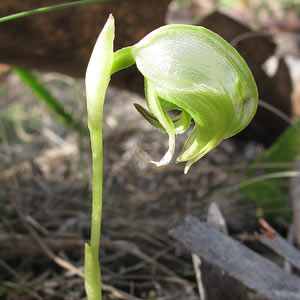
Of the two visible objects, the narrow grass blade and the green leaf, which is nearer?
the green leaf

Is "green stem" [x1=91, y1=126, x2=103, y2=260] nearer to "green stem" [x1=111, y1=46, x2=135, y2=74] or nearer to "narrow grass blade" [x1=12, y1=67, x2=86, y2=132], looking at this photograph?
"green stem" [x1=111, y1=46, x2=135, y2=74]

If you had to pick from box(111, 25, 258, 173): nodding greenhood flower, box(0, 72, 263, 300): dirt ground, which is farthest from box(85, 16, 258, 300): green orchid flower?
box(0, 72, 263, 300): dirt ground

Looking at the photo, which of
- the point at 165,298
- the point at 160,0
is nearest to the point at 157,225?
the point at 165,298

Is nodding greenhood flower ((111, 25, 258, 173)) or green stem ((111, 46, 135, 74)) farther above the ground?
green stem ((111, 46, 135, 74))

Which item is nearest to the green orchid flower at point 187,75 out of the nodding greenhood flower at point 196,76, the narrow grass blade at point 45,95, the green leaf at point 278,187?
the nodding greenhood flower at point 196,76

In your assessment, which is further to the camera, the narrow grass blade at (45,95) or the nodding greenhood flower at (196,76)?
the narrow grass blade at (45,95)

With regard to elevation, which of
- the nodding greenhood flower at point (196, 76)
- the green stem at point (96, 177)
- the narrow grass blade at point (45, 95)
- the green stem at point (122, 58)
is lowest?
the green stem at point (96, 177)

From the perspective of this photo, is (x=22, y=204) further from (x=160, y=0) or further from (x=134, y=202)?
(x=160, y=0)

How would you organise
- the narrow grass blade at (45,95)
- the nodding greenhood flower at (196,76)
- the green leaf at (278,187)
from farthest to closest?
the narrow grass blade at (45,95)
the green leaf at (278,187)
the nodding greenhood flower at (196,76)

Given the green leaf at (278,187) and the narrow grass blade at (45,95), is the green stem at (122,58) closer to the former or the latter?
the green leaf at (278,187)

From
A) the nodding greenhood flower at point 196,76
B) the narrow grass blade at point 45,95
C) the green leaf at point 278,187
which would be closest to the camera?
the nodding greenhood flower at point 196,76

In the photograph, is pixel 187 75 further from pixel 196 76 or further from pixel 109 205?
pixel 109 205
